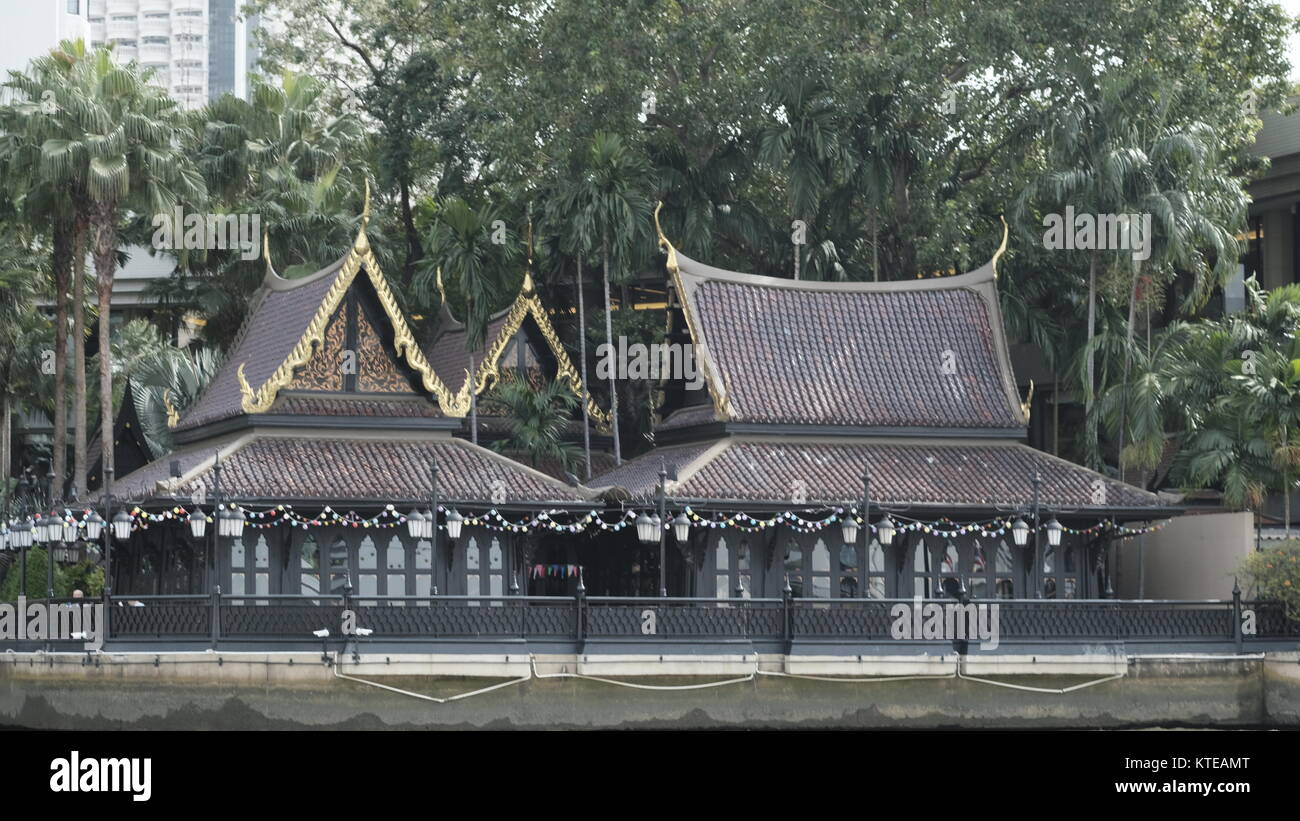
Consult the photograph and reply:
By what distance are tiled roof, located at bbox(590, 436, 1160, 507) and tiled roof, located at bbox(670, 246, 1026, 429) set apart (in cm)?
62

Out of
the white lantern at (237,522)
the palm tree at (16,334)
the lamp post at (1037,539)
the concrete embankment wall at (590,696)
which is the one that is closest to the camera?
the concrete embankment wall at (590,696)

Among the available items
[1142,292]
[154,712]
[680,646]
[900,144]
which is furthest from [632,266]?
[154,712]

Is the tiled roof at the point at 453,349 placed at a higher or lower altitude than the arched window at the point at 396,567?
higher

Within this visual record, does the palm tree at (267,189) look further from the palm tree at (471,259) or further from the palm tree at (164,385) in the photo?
the palm tree at (471,259)

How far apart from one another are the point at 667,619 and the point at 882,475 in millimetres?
7076

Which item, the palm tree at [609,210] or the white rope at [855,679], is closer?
the white rope at [855,679]

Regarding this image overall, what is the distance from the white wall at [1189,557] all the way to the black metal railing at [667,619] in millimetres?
3837

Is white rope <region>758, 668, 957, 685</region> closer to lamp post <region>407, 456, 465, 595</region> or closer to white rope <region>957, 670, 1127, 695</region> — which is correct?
white rope <region>957, 670, 1127, 695</region>

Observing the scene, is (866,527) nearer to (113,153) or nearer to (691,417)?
(691,417)

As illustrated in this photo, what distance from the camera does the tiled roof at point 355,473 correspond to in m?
41.1

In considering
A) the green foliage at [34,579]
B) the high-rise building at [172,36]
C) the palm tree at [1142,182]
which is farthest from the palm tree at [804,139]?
the high-rise building at [172,36]

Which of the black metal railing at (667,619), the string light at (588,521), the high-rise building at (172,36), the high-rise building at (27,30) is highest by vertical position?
the high-rise building at (172,36)

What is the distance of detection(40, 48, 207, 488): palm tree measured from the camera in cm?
4681

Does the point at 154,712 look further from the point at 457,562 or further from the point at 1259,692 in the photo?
the point at 1259,692
